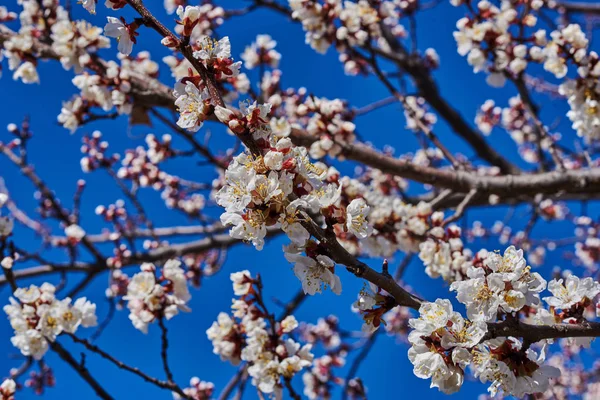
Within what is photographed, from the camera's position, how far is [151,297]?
2.81 m

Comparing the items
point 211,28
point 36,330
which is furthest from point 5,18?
point 36,330

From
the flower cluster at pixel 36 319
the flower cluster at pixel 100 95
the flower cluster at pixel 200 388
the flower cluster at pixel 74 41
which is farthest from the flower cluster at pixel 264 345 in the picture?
the flower cluster at pixel 74 41

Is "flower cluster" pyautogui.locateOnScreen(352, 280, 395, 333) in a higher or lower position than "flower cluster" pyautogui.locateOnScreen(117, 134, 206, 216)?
lower

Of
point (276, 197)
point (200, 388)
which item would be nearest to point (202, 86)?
point (276, 197)

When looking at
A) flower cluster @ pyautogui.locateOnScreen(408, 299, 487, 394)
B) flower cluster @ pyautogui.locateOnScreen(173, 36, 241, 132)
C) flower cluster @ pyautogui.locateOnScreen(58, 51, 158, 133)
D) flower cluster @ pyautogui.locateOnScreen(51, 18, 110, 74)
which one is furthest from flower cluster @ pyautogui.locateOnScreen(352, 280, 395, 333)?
flower cluster @ pyautogui.locateOnScreen(51, 18, 110, 74)

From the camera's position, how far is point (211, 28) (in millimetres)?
4148

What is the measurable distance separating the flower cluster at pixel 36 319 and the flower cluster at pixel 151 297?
326 millimetres

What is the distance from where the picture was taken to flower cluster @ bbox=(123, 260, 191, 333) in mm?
2801

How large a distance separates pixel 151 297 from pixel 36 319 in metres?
0.58

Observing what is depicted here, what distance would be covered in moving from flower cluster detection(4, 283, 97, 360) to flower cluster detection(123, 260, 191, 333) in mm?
326

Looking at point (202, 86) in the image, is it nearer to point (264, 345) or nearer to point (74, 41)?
point (264, 345)

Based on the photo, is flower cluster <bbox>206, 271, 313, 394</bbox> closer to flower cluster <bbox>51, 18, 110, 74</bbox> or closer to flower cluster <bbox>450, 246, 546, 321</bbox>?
flower cluster <bbox>450, 246, 546, 321</bbox>

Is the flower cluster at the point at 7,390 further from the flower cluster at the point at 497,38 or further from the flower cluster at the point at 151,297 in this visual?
the flower cluster at the point at 497,38

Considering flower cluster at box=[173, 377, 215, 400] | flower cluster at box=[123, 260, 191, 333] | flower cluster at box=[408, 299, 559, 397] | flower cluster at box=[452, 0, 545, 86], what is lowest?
flower cluster at box=[408, 299, 559, 397]
